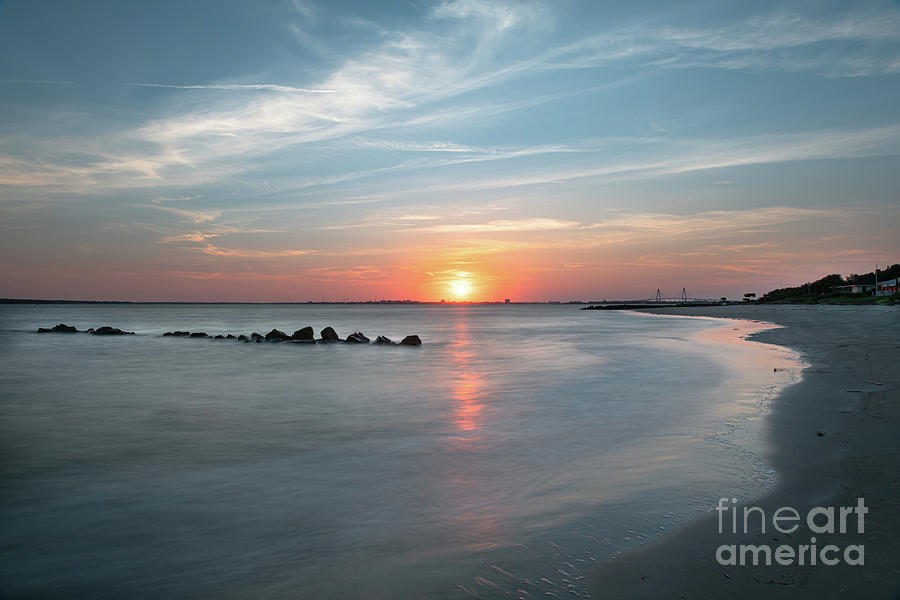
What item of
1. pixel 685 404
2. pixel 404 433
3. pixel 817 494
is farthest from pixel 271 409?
pixel 817 494

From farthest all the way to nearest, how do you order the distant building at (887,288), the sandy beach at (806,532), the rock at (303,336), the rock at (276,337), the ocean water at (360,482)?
the distant building at (887,288), the rock at (276,337), the rock at (303,336), the ocean water at (360,482), the sandy beach at (806,532)

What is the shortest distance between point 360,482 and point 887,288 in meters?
120

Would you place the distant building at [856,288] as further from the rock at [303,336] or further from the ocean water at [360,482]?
the ocean water at [360,482]

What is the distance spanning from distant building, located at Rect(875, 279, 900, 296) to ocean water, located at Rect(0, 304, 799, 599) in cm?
10371

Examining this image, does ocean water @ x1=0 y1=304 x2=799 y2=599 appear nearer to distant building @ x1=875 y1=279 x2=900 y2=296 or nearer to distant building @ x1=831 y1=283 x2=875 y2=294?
distant building @ x1=875 y1=279 x2=900 y2=296

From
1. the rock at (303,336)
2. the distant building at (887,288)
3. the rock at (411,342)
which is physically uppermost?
the distant building at (887,288)

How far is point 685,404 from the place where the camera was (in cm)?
1008

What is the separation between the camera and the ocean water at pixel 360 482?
3879 mm

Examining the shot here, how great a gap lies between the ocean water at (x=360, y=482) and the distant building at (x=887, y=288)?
103705 millimetres

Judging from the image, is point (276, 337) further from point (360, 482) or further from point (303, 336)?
point (360, 482)

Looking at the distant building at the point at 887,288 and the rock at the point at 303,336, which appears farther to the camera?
the distant building at the point at 887,288

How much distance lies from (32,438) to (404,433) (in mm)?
6447

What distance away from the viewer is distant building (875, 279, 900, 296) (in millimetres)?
89062

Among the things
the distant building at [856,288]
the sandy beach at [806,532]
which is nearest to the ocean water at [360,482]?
the sandy beach at [806,532]
